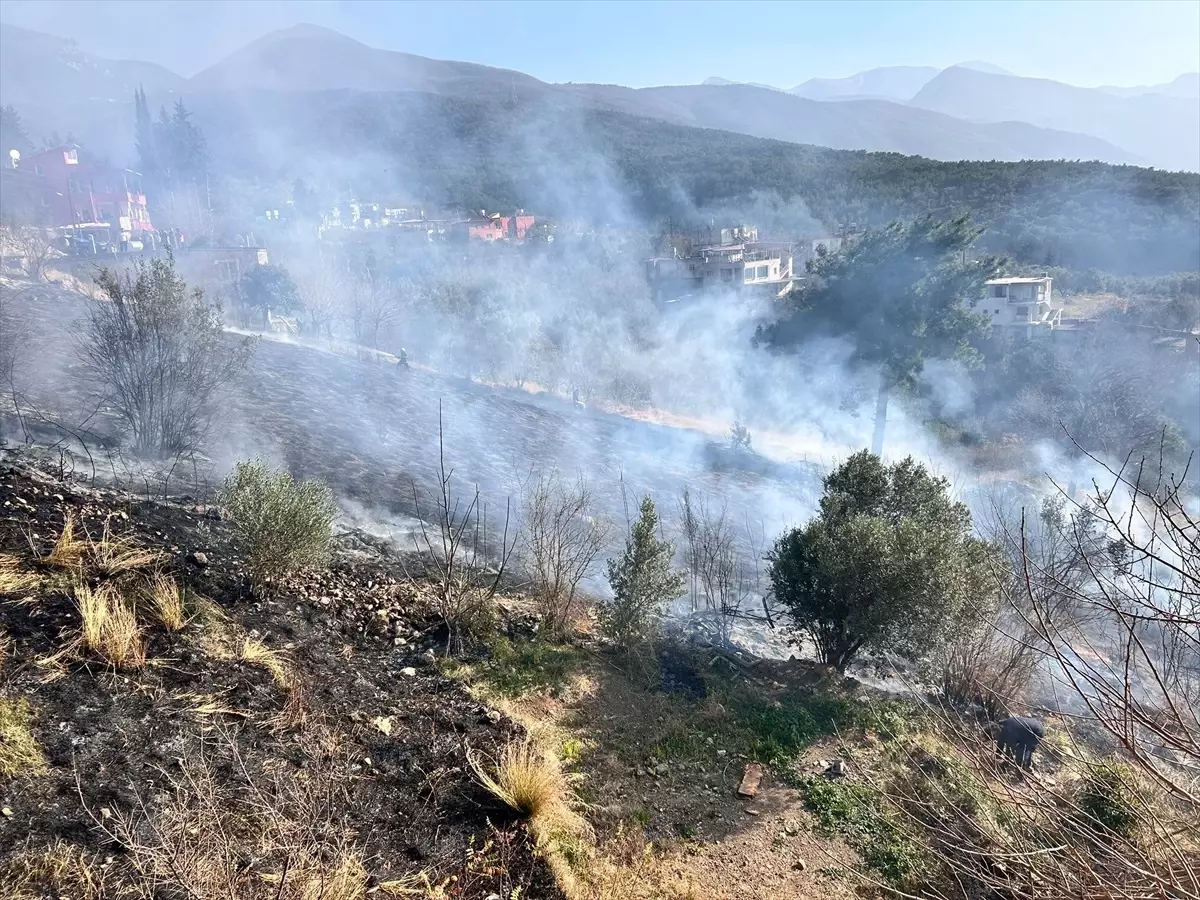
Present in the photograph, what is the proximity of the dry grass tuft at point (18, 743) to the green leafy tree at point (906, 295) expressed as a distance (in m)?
19.4

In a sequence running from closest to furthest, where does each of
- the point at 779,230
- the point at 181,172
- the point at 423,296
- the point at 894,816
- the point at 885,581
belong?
1. the point at 894,816
2. the point at 885,581
3. the point at 423,296
4. the point at 779,230
5. the point at 181,172

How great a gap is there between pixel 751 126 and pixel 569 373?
115392mm

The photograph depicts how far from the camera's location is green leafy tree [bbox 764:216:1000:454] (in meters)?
18.3

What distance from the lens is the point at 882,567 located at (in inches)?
245

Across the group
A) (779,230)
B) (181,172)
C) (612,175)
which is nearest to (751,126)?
(612,175)

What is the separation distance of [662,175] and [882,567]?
176 ft

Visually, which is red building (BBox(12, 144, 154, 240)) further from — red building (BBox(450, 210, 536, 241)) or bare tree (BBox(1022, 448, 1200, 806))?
bare tree (BBox(1022, 448, 1200, 806))

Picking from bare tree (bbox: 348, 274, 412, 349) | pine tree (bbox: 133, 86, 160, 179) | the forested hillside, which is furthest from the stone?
pine tree (bbox: 133, 86, 160, 179)

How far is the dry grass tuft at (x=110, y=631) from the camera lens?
441 cm

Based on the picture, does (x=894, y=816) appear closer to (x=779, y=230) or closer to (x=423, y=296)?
(x=423, y=296)

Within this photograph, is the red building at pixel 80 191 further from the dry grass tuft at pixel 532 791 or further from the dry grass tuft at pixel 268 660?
the dry grass tuft at pixel 532 791

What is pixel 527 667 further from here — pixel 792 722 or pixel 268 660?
pixel 792 722

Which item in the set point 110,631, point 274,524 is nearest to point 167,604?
point 110,631

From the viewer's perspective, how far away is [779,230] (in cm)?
4384
